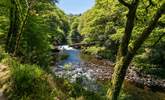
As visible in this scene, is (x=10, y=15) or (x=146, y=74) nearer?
(x=10, y=15)

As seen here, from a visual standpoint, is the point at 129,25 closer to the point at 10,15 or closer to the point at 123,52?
the point at 123,52

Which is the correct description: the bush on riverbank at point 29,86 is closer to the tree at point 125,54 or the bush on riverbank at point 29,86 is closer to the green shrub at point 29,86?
the green shrub at point 29,86

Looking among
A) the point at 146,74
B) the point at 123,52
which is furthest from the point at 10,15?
the point at 146,74

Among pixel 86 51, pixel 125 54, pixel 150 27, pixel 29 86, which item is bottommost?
pixel 86 51

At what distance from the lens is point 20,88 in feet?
28.7

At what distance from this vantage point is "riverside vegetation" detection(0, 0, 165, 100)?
367 inches

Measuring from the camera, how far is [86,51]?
62.8 meters

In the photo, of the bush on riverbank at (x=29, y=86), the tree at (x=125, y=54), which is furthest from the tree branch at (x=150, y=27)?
the bush on riverbank at (x=29, y=86)

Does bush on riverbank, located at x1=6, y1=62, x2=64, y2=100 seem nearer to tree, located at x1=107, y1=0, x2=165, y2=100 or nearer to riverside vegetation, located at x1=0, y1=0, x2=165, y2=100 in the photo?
riverside vegetation, located at x1=0, y1=0, x2=165, y2=100

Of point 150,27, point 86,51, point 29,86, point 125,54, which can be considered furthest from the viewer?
point 86,51

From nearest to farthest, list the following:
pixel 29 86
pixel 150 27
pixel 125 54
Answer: pixel 29 86, pixel 150 27, pixel 125 54

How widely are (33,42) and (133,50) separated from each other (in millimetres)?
16836

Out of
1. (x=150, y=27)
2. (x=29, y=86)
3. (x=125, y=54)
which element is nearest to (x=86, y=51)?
(x=125, y=54)

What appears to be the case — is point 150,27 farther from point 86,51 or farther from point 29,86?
point 86,51
